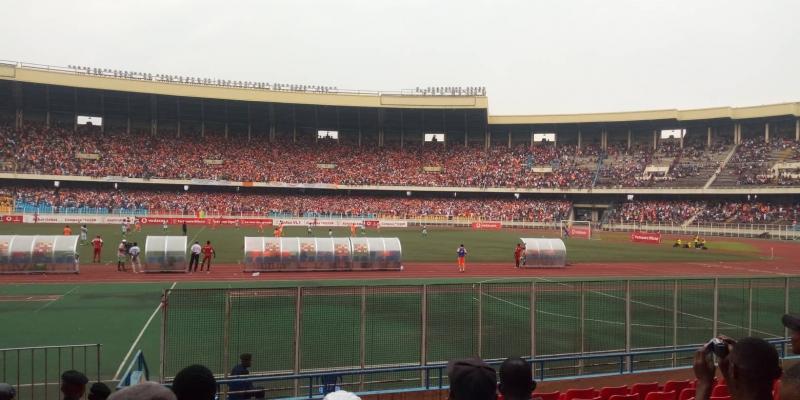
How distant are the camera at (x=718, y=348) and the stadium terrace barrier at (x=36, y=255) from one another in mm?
29935

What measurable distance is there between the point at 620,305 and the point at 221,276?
19899mm

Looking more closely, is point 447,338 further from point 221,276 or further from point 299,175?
point 299,175

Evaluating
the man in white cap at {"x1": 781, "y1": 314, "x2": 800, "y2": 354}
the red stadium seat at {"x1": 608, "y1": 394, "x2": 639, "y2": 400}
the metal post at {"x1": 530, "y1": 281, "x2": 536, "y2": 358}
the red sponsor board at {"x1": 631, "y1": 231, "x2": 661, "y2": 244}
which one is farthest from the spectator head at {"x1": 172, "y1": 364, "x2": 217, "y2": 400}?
the red sponsor board at {"x1": 631, "y1": 231, "x2": 661, "y2": 244}

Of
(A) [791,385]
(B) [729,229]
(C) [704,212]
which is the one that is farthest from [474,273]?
(C) [704,212]

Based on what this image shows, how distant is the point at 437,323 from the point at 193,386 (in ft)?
31.8

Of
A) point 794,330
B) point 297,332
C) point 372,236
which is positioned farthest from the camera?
point 372,236

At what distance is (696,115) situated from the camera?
79.9 m

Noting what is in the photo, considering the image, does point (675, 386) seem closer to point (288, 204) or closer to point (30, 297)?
point (30, 297)

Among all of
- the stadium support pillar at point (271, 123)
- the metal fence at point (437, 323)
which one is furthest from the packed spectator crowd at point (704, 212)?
the metal fence at point (437, 323)

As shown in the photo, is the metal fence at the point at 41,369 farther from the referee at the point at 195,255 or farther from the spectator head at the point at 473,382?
the referee at the point at 195,255

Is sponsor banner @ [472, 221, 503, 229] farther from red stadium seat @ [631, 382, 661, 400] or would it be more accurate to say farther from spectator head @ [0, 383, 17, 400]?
spectator head @ [0, 383, 17, 400]

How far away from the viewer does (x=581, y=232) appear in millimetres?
64312

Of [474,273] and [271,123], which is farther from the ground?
[271,123]

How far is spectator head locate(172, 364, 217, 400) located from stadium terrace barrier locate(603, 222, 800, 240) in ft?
234
